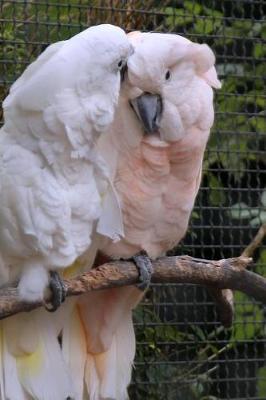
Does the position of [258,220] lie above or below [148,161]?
below

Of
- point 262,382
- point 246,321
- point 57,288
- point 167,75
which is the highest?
point 167,75

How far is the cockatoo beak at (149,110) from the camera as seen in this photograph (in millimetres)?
1529

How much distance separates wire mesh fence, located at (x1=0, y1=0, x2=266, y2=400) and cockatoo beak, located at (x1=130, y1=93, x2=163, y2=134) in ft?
1.78

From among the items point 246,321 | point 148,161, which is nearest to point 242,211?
point 246,321

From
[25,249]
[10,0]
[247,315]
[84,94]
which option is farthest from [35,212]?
[247,315]

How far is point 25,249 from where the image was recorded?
4.54ft

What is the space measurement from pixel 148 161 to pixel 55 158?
0.23m

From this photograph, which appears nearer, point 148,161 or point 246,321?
point 148,161

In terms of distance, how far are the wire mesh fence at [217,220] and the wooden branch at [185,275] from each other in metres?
0.54

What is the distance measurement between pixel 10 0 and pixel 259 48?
22.5 inches

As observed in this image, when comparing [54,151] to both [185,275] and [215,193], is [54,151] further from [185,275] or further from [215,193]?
[215,193]

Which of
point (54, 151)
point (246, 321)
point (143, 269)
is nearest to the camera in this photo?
point (54, 151)

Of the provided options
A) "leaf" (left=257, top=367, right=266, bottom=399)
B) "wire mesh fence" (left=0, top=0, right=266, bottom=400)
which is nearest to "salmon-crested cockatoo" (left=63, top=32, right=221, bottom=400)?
"wire mesh fence" (left=0, top=0, right=266, bottom=400)

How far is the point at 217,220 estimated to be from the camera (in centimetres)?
213
